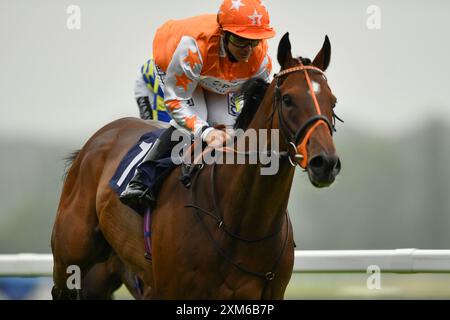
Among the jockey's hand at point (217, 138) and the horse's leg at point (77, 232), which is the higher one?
the jockey's hand at point (217, 138)

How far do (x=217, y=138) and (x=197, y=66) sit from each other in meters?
0.48

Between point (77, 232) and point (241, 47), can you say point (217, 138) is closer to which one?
point (241, 47)

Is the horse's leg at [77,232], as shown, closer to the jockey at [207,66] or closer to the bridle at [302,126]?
the jockey at [207,66]

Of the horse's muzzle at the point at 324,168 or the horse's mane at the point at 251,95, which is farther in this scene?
the horse's mane at the point at 251,95

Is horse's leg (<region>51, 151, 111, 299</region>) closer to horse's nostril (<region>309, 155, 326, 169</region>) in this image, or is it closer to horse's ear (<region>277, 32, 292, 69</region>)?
horse's ear (<region>277, 32, 292, 69</region>)

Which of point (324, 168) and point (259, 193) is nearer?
point (324, 168)

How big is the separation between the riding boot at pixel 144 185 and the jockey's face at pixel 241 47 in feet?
1.85

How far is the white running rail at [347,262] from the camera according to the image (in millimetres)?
5770

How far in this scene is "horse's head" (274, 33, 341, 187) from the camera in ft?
10.4

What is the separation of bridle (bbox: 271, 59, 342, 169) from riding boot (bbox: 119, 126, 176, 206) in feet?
3.07

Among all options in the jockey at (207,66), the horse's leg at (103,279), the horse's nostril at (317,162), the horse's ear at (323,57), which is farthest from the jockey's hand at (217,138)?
the horse's leg at (103,279)

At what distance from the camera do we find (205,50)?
13.4 ft

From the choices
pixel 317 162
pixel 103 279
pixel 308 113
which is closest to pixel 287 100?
pixel 308 113

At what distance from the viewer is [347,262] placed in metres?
6.04
